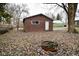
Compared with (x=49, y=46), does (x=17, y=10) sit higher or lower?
higher

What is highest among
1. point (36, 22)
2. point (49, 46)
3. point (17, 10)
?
point (17, 10)

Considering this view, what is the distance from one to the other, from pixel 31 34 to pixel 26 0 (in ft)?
1.61

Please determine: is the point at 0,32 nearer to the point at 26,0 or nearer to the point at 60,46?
the point at 26,0

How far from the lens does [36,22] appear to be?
7.28 ft

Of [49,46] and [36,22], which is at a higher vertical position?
[36,22]

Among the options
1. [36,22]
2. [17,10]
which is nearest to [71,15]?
[36,22]

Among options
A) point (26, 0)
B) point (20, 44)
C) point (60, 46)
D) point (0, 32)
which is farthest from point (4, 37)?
point (60, 46)

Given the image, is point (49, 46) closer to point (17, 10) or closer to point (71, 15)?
point (71, 15)

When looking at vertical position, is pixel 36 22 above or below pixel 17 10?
below

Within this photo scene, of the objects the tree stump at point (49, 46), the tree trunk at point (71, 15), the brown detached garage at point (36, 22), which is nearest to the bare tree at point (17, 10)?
the brown detached garage at point (36, 22)

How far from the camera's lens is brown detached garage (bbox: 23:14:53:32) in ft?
7.23

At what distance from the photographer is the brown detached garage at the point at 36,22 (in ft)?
7.23

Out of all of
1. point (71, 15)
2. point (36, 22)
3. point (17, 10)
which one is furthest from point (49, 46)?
point (17, 10)

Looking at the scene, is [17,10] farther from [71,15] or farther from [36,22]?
[71,15]
